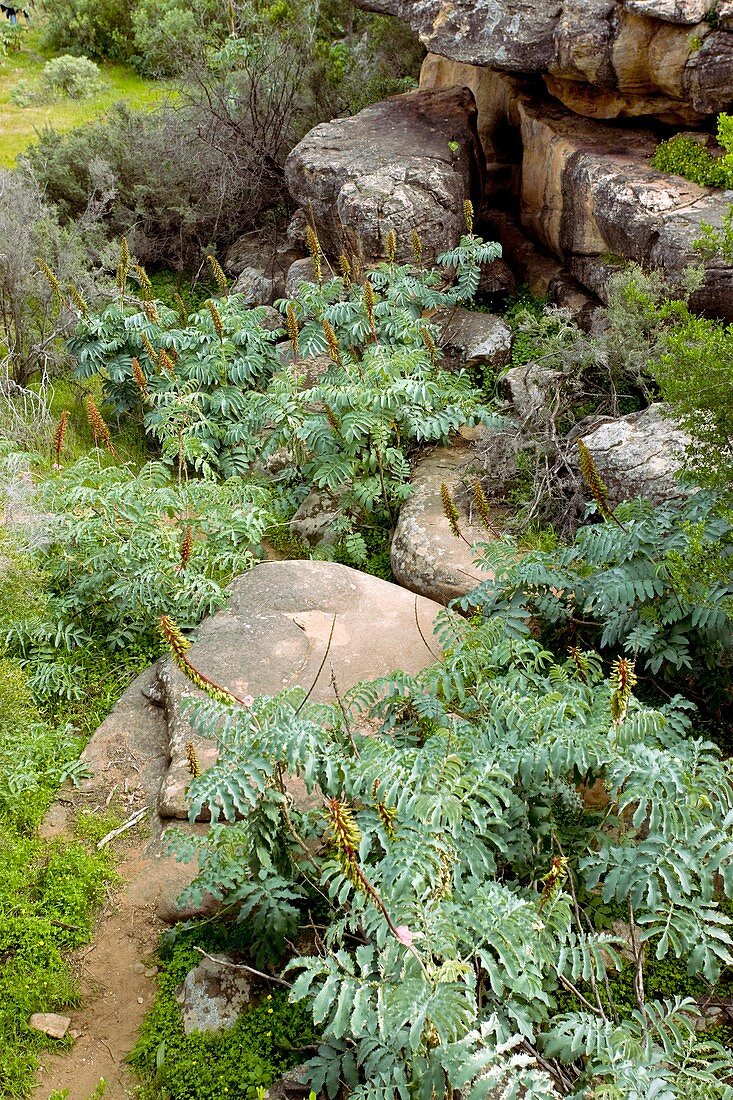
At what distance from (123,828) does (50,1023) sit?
3.52 ft

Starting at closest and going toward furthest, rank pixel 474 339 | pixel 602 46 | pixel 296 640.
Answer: pixel 296 640 < pixel 602 46 < pixel 474 339

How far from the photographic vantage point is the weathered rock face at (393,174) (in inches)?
329

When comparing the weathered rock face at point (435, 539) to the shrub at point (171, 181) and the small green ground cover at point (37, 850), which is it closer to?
the small green ground cover at point (37, 850)

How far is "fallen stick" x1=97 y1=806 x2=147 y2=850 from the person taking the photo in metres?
4.91

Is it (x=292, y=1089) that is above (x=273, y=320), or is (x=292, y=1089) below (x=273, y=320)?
below

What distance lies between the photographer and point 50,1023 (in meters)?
4.09

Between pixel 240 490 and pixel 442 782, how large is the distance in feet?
12.0

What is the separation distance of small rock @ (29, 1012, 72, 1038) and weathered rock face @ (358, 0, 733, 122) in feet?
24.7

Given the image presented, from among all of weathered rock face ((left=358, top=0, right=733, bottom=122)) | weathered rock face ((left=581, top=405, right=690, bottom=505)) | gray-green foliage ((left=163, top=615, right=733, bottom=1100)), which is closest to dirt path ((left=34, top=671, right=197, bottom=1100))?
gray-green foliage ((left=163, top=615, right=733, bottom=1100))

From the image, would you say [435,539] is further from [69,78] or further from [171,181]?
[69,78]

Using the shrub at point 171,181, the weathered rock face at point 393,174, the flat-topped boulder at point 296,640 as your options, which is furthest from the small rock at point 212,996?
the shrub at point 171,181

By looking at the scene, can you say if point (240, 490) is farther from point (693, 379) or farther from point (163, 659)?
point (693, 379)

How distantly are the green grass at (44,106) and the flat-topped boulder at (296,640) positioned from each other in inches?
360

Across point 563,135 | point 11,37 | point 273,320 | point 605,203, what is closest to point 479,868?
point 605,203
